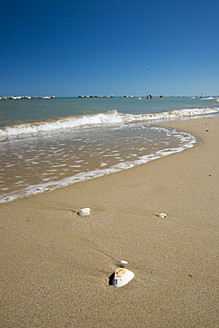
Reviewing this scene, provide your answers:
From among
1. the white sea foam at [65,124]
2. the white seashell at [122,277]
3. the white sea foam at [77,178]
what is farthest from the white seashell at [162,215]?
the white sea foam at [65,124]

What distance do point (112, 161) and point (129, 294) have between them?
12.9ft

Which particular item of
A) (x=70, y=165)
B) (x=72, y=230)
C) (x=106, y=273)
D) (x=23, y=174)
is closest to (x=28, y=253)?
(x=72, y=230)

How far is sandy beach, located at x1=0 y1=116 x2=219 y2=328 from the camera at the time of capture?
1.35 meters

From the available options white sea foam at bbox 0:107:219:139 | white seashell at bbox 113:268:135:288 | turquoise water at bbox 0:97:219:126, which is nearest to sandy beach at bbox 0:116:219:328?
white seashell at bbox 113:268:135:288

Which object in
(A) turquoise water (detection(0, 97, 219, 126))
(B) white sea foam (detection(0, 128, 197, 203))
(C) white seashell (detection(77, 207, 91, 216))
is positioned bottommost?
(B) white sea foam (detection(0, 128, 197, 203))

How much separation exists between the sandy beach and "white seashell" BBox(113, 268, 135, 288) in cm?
4

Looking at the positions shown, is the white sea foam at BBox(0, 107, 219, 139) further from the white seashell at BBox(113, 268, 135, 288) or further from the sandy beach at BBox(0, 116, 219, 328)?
the white seashell at BBox(113, 268, 135, 288)

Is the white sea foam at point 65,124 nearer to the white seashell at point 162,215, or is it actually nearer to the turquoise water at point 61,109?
the turquoise water at point 61,109

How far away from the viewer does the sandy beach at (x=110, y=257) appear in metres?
1.35

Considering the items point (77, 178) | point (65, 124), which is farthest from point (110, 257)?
point (65, 124)

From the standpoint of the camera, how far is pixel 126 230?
2.29 m

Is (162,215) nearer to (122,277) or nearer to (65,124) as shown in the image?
(122,277)

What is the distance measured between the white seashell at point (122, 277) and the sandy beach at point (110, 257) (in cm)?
4

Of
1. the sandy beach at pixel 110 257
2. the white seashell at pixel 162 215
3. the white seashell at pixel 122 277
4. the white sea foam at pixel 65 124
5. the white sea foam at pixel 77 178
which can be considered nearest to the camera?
the sandy beach at pixel 110 257
